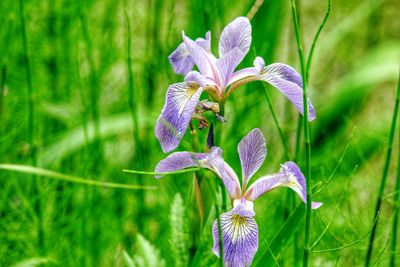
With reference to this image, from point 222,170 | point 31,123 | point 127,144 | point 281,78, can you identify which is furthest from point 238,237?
point 127,144

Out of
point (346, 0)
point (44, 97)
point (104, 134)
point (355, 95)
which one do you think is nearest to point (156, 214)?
point (104, 134)

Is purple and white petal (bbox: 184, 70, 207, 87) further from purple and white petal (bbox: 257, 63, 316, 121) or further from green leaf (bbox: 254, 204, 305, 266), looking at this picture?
green leaf (bbox: 254, 204, 305, 266)

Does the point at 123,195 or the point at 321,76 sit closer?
the point at 123,195

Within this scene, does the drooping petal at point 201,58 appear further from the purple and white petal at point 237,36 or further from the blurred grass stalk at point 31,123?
the blurred grass stalk at point 31,123

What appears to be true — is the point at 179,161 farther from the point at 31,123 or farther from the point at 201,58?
the point at 31,123

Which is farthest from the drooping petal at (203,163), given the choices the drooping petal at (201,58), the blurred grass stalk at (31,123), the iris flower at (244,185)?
the blurred grass stalk at (31,123)

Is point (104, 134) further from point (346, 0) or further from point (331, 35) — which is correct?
point (346, 0)
